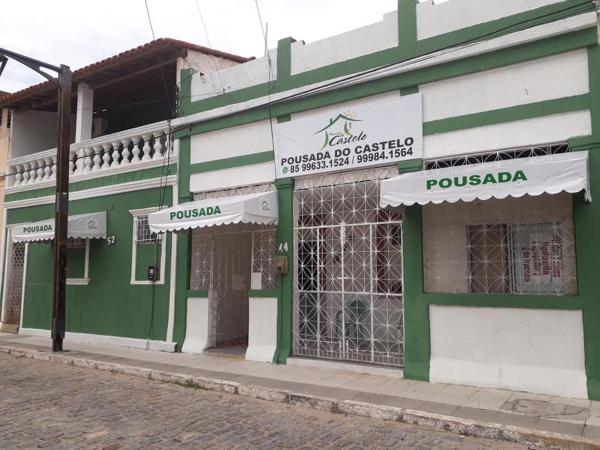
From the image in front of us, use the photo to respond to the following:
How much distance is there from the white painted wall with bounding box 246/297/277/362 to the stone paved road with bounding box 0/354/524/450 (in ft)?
5.39

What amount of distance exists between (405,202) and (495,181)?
1.09m

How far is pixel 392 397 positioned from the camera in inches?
247

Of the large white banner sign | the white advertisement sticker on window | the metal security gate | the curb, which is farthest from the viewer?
the metal security gate

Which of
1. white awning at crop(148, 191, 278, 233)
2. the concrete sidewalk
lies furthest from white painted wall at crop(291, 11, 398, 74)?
the concrete sidewalk

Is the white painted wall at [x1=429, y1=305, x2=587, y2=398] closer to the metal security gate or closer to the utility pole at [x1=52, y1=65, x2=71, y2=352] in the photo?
the metal security gate

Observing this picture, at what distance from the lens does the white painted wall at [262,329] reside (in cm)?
869

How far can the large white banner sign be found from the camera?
7.54 meters

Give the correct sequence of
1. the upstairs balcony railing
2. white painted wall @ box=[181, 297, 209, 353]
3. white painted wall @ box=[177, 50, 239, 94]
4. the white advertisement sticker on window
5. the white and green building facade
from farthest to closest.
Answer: the upstairs balcony railing, white painted wall @ box=[177, 50, 239, 94], white painted wall @ box=[181, 297, 209, 353], the white advertisement sticker on window, the white and green building facade

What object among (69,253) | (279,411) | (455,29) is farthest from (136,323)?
(455,29)

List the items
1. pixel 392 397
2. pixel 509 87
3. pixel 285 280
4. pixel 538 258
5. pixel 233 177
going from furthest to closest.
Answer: pixel 233 177 → pixel 285 280 → pixel 509 87 → pixel 538 258 → pixel 392 397

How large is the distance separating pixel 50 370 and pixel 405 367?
580cm

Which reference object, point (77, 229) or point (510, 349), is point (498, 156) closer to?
point (510, 349)

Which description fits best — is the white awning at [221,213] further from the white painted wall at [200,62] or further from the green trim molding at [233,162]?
the white painted wall at [200,62]

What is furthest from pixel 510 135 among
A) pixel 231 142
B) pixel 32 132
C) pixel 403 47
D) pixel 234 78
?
pixel 32 132
